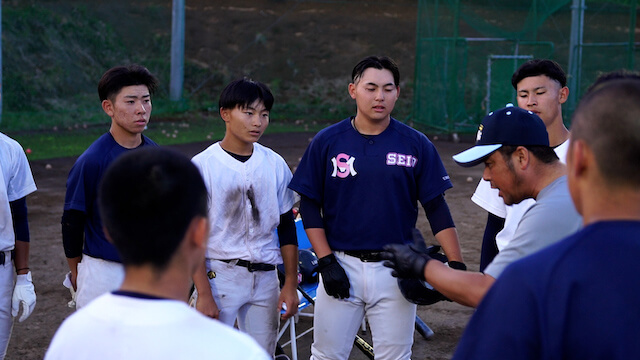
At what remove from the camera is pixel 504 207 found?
4.29 metres

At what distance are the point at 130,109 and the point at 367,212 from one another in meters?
1.41

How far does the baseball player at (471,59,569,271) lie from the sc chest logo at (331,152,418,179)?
44 centimetres

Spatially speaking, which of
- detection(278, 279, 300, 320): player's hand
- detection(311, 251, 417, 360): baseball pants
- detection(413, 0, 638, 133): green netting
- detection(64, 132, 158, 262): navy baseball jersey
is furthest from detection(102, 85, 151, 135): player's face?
detection(413, 0, 638, 133): green netting

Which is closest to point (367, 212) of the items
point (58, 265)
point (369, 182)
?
point (369, 182)

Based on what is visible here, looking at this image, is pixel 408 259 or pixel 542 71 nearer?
pixel 408 259

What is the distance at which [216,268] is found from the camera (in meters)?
4.10

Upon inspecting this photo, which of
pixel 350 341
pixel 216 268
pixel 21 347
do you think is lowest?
pixel 21 347

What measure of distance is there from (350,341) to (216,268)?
2.68 ft

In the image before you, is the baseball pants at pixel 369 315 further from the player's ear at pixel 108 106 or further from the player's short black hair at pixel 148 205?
the player's short black hair at pixel 148 205

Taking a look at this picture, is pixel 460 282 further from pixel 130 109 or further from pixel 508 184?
pixel 130 109

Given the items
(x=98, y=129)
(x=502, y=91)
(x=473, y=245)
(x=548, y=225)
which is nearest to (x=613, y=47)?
(x=502, y=91)

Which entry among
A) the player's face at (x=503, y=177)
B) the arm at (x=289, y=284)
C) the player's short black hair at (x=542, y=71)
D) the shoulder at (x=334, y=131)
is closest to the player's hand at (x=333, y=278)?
the arm at (x=289, y=284)

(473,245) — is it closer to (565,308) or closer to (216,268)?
(216,268)

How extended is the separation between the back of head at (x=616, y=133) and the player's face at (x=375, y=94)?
8.02ft
